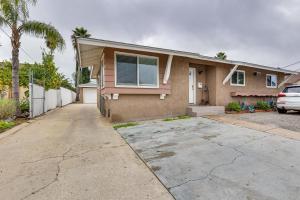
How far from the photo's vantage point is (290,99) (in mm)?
8250

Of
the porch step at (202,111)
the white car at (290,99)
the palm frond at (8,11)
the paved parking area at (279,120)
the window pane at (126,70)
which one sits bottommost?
the paved parking area at (279,120)

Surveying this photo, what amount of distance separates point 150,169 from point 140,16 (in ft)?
36.5

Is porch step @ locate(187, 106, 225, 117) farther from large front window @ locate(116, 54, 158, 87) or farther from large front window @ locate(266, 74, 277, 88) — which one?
large front window @ locate(266, 74, 277, 88)

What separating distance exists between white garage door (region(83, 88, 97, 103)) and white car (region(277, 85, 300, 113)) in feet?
81.2

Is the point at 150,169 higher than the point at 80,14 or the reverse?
the reverse

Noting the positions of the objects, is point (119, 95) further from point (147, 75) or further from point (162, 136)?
point (162, 136)

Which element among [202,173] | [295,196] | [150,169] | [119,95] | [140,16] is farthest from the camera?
[140,16]

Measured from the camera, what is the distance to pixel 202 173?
2.72m

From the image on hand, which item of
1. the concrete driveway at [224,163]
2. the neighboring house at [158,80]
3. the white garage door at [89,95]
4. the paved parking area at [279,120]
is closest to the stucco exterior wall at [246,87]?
the neighboring house at [158,80]

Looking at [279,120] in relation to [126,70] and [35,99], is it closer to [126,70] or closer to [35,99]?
[126,70]

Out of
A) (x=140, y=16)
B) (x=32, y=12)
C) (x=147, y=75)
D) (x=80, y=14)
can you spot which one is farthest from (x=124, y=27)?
(x=147, y=75)

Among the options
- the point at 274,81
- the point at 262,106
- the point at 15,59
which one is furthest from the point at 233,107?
the point at 15,59

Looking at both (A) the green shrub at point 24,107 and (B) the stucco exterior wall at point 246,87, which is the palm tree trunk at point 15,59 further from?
(B) the stucco exterior wall at point 246,87

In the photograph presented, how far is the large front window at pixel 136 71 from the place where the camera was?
23.5ft
